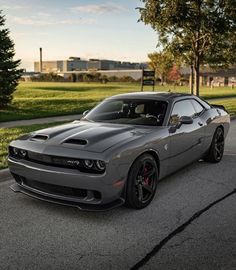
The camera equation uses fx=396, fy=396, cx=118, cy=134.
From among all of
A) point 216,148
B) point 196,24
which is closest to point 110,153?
point 216,148

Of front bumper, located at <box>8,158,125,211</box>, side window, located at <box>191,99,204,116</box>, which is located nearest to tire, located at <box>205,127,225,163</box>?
side window, located at <box>191,99,204,116</box>

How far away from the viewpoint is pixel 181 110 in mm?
6312

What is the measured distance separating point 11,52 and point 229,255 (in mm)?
15824

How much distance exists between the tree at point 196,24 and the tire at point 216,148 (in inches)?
390

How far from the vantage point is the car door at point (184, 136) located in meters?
5.75

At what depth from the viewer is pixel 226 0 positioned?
643 inches

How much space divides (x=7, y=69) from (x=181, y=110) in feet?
Result: 42.6

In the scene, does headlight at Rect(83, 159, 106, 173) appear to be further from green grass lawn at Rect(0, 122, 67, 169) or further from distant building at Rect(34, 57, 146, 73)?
distant building at Rect(34, 57, 146, 73)

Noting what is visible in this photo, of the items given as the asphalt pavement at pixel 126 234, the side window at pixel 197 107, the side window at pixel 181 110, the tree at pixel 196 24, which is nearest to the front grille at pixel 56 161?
the asphalt pavement at pixel 126 234

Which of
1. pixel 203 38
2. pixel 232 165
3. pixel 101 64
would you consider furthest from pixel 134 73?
pixel 232 165

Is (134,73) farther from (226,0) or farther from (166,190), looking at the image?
(166,190)

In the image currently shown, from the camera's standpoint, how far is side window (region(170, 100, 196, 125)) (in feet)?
19.5

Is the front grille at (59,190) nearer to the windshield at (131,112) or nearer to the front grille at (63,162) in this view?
the front grille at (63,162)

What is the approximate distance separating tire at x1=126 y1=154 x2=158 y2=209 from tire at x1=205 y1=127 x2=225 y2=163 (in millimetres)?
2446
